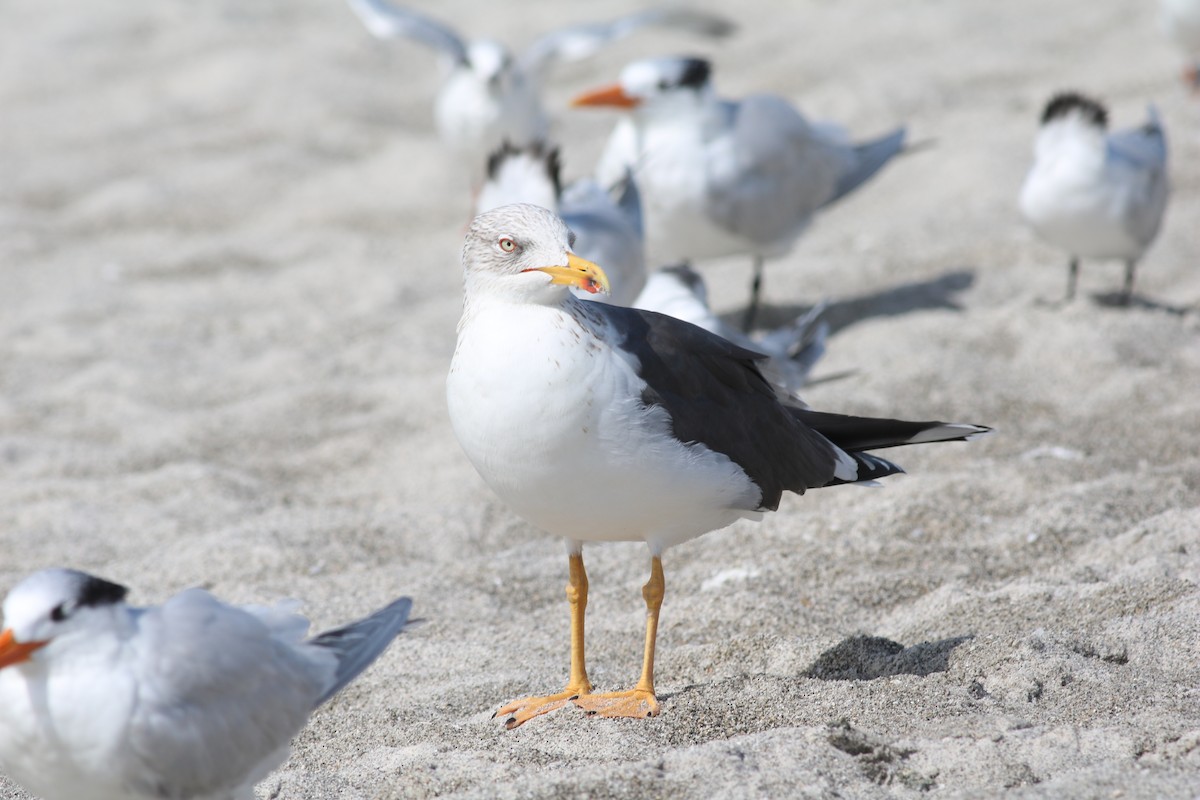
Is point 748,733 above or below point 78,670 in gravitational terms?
below

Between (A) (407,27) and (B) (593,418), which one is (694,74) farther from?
(B) (593,418)

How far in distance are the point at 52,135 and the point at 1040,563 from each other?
8.15 m

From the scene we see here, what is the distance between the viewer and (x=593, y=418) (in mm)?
Answer: 3158

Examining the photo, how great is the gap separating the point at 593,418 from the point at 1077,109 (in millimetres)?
4484

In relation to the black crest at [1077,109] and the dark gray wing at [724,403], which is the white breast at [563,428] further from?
the black crest at [1077,109]

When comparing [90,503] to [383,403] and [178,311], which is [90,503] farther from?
[178,311]

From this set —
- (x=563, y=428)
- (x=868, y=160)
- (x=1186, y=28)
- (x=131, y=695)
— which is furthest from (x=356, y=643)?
(x=1186, y=28)

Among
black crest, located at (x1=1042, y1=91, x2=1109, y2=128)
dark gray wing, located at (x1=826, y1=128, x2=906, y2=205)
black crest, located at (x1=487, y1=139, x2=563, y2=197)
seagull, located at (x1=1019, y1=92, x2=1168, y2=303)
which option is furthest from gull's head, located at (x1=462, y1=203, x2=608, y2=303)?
dark gray wing, located at (x1=826, y1=128, x2=906, y2=205)

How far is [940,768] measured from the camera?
2908 millimetres

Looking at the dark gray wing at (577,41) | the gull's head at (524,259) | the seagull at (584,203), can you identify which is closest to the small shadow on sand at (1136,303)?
the seagull at (584,203)

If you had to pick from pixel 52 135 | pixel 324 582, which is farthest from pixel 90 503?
pixel 52 135

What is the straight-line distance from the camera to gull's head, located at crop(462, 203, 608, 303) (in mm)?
3188

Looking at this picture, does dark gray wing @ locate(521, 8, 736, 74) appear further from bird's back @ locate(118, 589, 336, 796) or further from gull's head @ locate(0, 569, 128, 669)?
gull's head @ locate(0, 569, 128, 669)

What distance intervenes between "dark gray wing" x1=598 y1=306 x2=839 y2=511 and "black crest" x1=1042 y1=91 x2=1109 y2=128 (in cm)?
367
